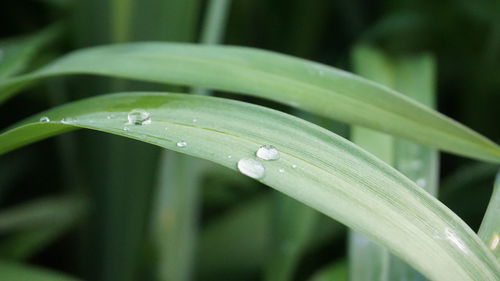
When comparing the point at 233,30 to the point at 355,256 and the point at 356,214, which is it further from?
the point at 356,214

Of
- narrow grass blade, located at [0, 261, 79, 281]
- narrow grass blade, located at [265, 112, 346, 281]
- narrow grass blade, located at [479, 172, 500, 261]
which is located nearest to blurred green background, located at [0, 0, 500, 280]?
narrow grass blade, located at [265, 112, 346, 281]

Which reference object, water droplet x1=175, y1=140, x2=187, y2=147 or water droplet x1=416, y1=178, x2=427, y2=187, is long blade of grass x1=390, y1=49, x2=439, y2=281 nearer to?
water droplet x1=416, y1=178, x2=427, y2=187

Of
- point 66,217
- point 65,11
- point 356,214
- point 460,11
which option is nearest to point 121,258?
point 66,217

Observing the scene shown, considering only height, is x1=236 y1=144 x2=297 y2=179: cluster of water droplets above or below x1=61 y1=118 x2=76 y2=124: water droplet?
below

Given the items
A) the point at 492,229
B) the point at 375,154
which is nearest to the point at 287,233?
the point at 375,154

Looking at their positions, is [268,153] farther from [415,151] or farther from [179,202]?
[179,202]

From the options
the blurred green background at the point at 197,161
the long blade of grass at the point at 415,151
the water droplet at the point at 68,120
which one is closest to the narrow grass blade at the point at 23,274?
the blurred green background at the point at 197,161
